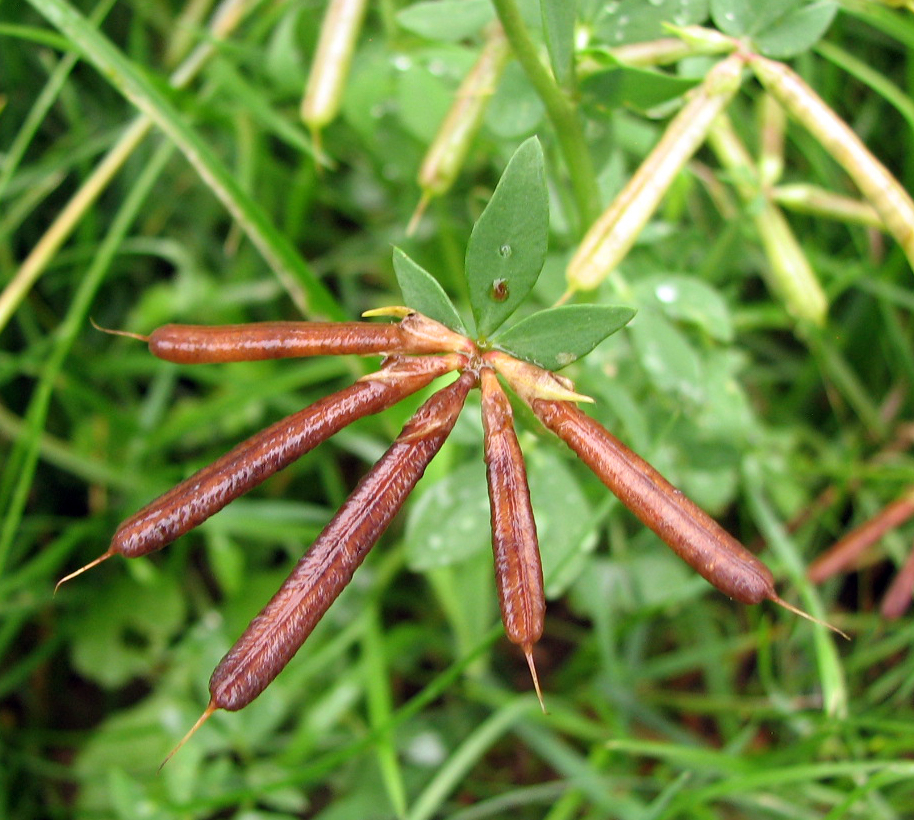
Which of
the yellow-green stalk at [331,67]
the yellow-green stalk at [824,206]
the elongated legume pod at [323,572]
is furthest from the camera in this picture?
the yellow-green stalk at [824,206]

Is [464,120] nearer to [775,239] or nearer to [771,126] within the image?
[775,239]

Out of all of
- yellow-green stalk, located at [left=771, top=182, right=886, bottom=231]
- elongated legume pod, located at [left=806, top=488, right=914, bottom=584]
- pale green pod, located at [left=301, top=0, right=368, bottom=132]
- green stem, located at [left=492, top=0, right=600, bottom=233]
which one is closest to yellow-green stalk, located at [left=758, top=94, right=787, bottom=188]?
yellow-green stalk, located at [left=771, top=182, right=886, bottom=231]

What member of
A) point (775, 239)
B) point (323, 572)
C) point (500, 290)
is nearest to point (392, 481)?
point (323, 572)

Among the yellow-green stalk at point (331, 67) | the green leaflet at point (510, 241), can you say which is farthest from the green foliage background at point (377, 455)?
the green leaflet at point (510, 241)

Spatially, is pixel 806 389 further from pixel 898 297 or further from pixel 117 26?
pixel 117 26

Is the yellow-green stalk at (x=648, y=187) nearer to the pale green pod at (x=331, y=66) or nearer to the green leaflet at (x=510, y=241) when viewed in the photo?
the green leaflet at (x=510, y=241)

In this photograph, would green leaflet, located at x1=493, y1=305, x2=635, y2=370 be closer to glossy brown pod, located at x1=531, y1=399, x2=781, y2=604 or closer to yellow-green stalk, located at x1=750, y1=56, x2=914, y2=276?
glossy brown pod, located at x1=531, y1=399, x2=781, y2=604

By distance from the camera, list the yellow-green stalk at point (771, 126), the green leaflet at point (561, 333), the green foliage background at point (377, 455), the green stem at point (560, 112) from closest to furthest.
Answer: the green leaflet at point (561, 333) < the green stem at point (560, 112) < the green foliage background at point (377, 455) < the yellow-green stalk at point (771, 126)

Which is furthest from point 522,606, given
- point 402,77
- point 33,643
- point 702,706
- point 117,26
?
point 117,26
